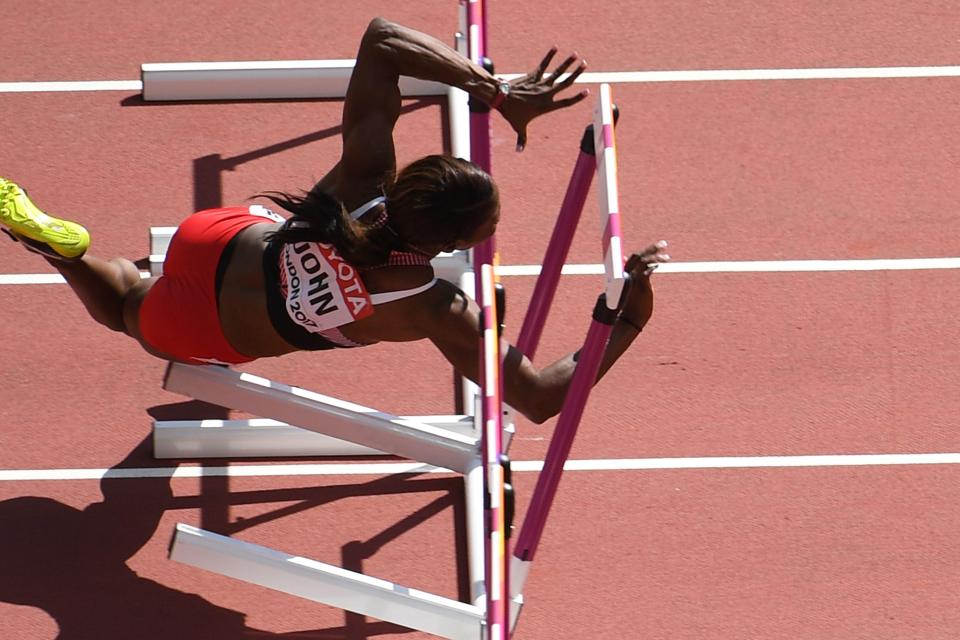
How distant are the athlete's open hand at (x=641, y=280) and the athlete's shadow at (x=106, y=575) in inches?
54.0

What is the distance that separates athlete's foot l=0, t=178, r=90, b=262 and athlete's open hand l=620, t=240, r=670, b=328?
1.76 meters

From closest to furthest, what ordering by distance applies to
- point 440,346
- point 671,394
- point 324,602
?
point 440,346 → point 324,602 → point 671,394

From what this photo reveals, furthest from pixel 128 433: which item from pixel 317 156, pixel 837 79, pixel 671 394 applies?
pixel 837 79

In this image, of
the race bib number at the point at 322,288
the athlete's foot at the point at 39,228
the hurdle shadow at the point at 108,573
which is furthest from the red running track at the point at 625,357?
the race bib number at the point at 322,288

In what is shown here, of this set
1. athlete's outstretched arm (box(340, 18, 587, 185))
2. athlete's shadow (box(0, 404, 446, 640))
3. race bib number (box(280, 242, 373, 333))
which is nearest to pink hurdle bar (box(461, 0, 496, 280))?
athlete's outstretched arm (box(340, 18, 587, 185))

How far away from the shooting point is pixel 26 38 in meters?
6.09

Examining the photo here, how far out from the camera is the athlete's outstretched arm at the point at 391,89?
3750mm

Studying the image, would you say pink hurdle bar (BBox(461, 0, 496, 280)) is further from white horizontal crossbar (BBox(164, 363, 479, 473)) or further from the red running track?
the red running track

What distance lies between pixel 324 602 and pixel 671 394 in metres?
1.55

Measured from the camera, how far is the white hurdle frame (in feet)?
13.5

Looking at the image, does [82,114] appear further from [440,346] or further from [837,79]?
[837,79]

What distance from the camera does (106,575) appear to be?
14.4 feet

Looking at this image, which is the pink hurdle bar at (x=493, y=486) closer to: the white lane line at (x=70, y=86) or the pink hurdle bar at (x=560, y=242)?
the pink hurdle bar at (x=560, y=242)

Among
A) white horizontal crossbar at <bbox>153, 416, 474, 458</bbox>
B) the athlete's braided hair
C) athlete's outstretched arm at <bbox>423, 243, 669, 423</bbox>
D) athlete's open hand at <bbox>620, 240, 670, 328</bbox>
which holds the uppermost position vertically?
the athlete's braided hair
